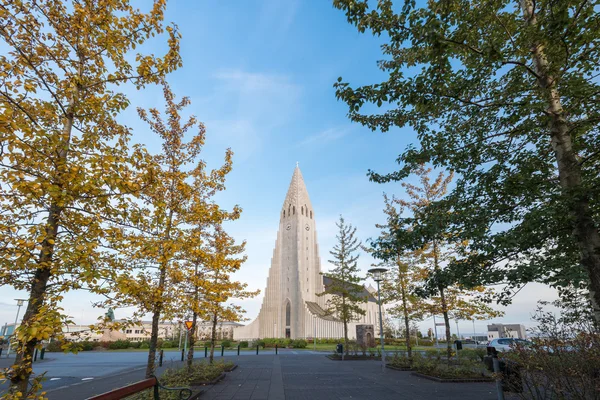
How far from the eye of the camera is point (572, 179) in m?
6.82

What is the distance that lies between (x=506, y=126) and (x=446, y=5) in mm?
3807

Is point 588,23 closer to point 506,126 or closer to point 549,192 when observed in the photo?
point 506,126

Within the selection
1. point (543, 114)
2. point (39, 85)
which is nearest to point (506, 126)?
point (543, 114)

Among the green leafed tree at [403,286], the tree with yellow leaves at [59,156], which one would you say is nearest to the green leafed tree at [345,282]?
the green leafed tree at [403,286]

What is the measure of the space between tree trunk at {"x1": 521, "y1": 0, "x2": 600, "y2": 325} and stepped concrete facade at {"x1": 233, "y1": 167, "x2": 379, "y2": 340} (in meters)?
49.9

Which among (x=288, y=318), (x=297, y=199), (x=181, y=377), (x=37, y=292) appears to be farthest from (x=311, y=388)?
(x=297, y=199)

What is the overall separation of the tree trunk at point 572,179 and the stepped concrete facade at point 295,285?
49925 millimetres

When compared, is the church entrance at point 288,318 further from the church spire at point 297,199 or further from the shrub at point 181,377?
the shrub at point 181,377

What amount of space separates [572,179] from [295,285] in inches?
2162

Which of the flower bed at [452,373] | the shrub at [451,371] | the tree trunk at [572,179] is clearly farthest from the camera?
the shrub at [451,371]

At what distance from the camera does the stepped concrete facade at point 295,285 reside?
5544 centimetres

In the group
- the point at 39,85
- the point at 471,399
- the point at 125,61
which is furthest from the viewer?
the point at 471,399

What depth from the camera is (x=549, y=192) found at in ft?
25.2

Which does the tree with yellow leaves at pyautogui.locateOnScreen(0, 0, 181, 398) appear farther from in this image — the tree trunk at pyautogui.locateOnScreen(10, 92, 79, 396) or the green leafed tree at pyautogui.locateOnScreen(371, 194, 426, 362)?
the green leafed tree at pyautogui.locateOnScreen(371, 194, 426, 362)
